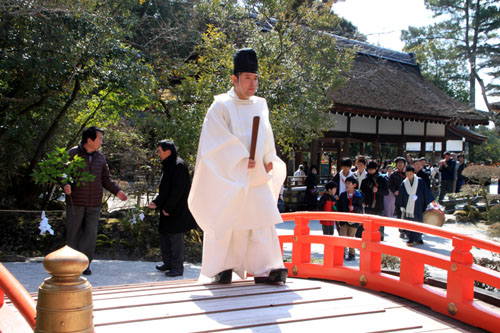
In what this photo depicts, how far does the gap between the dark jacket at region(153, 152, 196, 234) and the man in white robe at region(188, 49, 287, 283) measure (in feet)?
6.15

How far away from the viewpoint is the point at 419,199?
9.17 m

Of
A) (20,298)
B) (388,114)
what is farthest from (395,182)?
(388,114)

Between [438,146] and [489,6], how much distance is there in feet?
38.1

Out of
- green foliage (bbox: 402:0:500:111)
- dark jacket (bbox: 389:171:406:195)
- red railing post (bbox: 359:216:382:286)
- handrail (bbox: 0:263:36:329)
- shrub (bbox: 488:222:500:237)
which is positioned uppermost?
green foliage (bbox: 402:0:500:111)

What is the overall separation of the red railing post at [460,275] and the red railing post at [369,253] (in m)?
0.87

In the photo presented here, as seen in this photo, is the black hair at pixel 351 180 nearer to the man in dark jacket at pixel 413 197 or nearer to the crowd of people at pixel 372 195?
the crowd of people at pixel 372 195

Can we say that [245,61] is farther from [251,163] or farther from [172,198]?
[172,198]

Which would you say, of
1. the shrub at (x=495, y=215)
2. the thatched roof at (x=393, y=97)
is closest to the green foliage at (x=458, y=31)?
the thatched roof at (x=393, y=97)

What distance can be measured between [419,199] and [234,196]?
596 centimetres

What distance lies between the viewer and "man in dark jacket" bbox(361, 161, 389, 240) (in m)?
8.70

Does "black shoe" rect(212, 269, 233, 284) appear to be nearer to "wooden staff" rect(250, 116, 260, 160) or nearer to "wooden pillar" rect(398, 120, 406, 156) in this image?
"wooden staff" rect(250, 116, 260, 160)

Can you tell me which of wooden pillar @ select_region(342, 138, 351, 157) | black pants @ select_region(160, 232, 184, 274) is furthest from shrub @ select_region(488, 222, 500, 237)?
wooden pillar @ select_region(342, 138, 351, 157)

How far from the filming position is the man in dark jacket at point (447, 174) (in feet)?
53.4

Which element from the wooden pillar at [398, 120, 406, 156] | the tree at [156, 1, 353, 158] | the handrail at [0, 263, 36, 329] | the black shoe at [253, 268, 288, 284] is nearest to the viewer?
the handrail at [0, 263, 36, 329]
